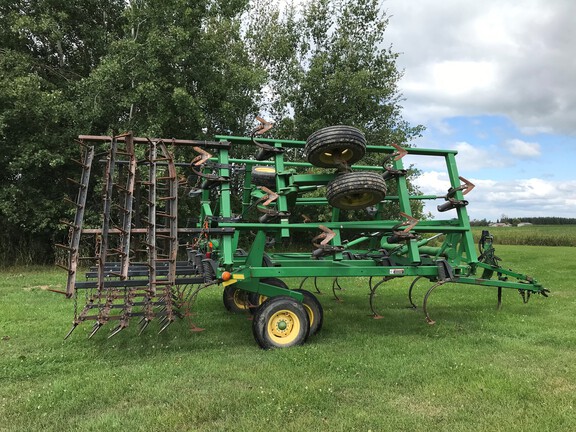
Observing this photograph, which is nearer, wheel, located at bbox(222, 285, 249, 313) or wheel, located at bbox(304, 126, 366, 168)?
wheel, located at bbox(304, 126, 366, 168)

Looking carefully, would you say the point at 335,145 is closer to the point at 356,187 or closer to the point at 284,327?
the point at 356,187

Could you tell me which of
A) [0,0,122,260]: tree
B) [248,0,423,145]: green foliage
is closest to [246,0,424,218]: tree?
[248,0,423,145]: green foliage

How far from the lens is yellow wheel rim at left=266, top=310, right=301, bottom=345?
5.36 metres

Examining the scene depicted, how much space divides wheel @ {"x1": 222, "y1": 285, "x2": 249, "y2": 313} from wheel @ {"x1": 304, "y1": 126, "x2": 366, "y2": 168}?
3.32 metres

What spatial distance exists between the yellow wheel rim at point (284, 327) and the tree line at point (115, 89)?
9637 mm

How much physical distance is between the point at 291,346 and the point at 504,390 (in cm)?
237

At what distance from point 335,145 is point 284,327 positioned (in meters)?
2.38

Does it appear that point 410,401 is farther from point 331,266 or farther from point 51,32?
point 51,32

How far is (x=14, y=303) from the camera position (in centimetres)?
833

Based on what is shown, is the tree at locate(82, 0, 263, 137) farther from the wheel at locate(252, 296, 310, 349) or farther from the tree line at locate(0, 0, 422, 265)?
the wheel at locate(252, 296, 310, 349)

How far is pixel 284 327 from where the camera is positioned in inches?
213

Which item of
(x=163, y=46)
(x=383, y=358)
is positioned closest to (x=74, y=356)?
(x=383, y=358)

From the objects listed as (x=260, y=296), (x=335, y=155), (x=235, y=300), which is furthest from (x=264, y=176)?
(x=235, y=300)

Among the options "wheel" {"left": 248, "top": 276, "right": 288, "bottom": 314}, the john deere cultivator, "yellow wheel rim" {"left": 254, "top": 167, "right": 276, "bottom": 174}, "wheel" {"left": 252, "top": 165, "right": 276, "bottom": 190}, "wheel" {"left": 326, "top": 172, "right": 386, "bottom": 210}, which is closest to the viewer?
the john deere cultivator
